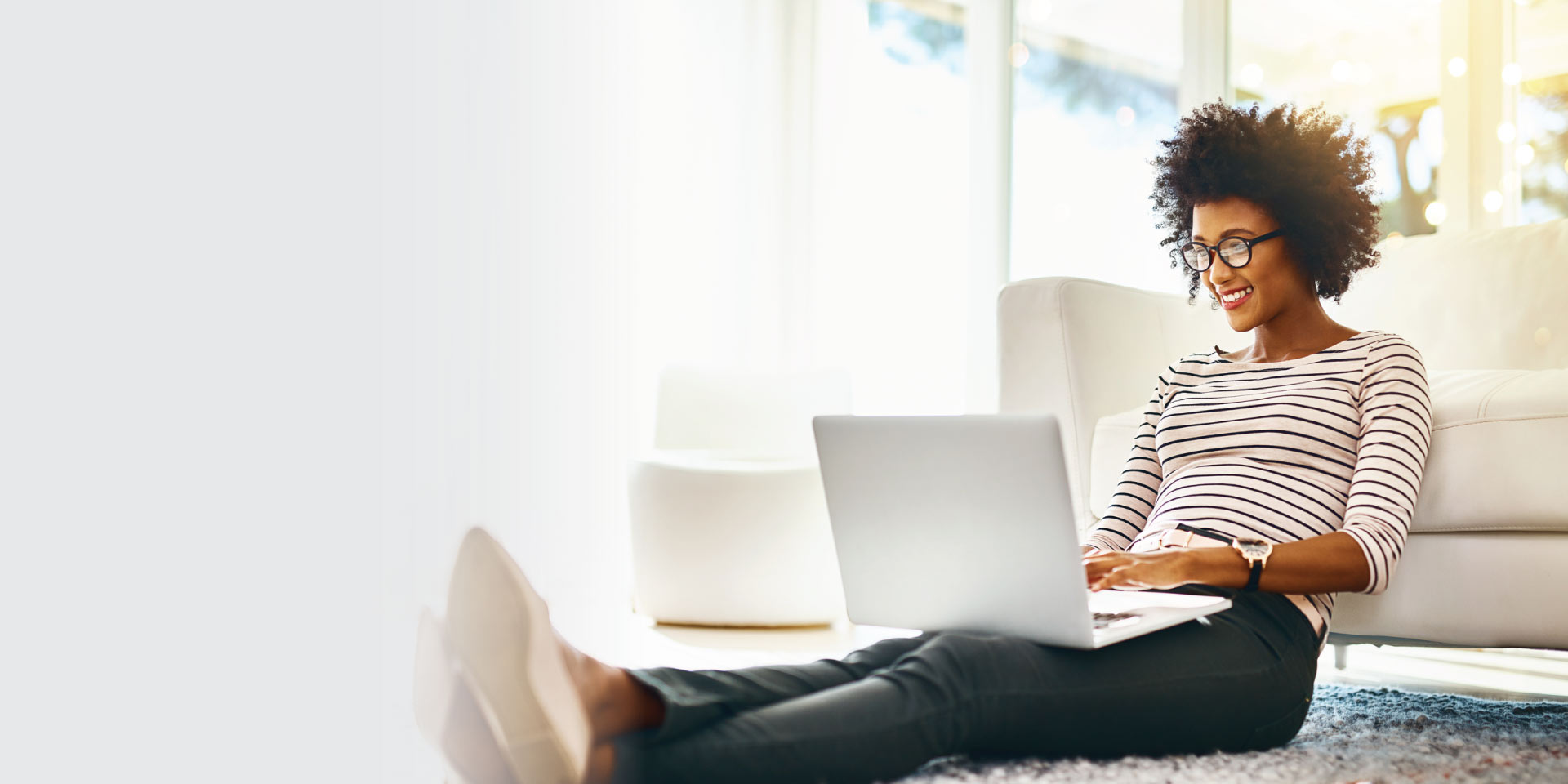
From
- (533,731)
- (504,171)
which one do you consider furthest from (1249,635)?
(504,171)

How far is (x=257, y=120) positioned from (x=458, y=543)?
732 millimetres

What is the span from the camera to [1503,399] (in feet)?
4.93

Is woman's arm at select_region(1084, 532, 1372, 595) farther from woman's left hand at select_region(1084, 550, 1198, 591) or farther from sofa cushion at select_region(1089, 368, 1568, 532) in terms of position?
sofa cushion at select_region(1089, 368, 1568, 532)

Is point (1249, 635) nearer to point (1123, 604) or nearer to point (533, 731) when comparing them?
point (1123, 604)

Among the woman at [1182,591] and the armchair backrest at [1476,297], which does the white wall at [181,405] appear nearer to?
the woman at [1182,591]

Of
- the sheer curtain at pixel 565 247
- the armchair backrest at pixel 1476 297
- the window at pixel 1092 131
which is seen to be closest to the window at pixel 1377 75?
the window at pixel 1092 131

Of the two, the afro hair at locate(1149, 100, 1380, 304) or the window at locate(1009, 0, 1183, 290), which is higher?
the window at locate(1009, 0, 1183, 290)

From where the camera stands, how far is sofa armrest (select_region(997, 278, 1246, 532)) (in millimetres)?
2064

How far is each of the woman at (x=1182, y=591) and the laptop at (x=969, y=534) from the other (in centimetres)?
4

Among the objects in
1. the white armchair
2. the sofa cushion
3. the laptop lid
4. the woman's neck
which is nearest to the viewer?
the laptop lid

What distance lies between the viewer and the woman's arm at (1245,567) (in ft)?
4.09

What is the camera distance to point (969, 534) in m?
1.16

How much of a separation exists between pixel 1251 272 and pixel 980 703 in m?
0.77

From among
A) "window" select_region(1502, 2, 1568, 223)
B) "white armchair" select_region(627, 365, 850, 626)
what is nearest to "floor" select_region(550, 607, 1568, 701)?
"white armchair" select_region(627, 365, 850, 626)
